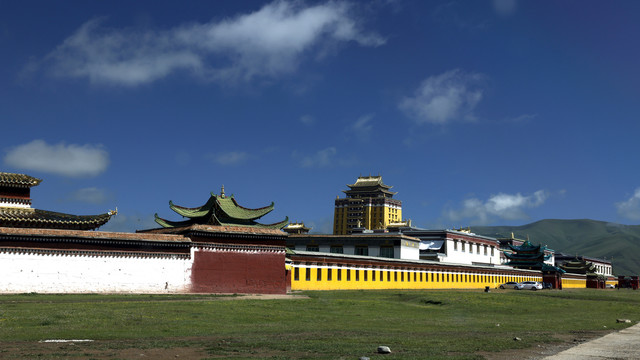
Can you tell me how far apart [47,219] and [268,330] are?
898 inches

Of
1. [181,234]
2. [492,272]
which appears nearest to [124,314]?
[181,234]

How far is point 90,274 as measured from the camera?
3569 centimetres

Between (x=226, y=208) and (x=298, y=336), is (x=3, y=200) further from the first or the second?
(x=298, y=336)

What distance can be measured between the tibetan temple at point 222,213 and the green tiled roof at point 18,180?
472 inches

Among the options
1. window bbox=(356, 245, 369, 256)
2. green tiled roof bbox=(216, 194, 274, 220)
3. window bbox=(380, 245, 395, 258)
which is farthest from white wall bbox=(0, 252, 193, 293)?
window bbox=(380, 245, 395, 258)

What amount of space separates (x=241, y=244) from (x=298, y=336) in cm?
2270

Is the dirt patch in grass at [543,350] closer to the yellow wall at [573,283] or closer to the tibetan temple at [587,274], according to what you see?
the yellow wall at [573,283]

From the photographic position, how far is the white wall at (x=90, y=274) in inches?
1332

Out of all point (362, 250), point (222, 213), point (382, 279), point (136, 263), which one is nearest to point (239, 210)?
point (222, 213)

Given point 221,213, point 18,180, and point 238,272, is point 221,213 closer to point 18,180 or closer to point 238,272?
point 238,272

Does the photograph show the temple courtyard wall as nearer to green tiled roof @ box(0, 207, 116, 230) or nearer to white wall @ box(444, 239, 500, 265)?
green tiled roof @ box(0, 207, 116, 230)

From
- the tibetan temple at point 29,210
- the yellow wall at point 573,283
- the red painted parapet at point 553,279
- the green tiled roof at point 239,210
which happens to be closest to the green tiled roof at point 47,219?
the tibetan temple at point 29,210

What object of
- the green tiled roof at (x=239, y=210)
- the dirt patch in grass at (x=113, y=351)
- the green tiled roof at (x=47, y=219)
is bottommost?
the dirt patch in grass at (x=113, y=351)

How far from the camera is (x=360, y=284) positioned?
2477 inches
